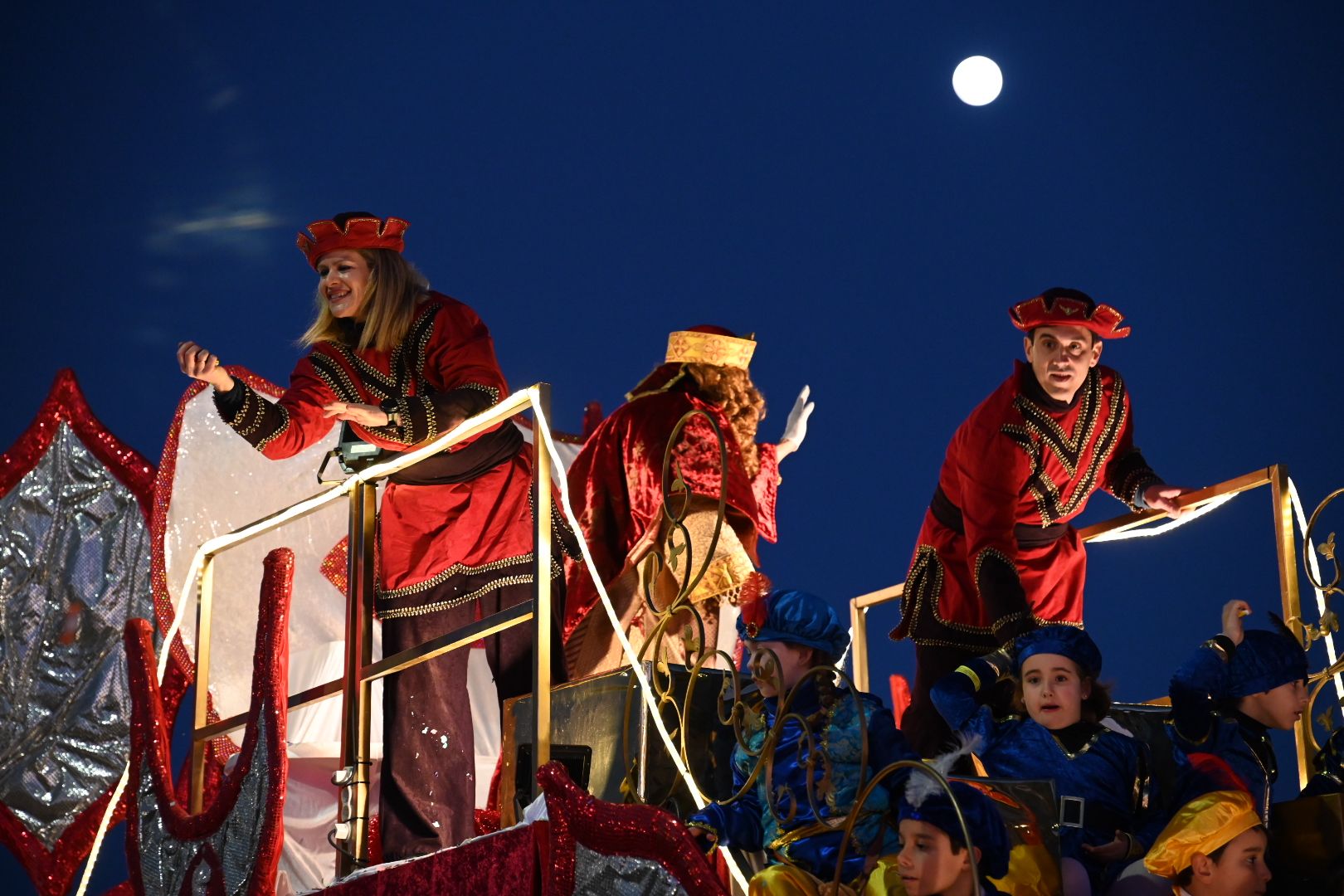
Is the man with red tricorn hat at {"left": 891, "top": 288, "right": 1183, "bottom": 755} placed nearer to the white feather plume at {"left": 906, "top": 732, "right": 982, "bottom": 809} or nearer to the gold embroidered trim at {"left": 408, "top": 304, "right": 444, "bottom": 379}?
the gold embroidered trim at {"left": 408, "top": 304, "right": 444, "bottom": 379}

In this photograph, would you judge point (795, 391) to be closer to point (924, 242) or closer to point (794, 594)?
point (924, 242)

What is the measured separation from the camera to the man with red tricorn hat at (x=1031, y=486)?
15.2ft

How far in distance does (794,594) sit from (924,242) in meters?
8.20

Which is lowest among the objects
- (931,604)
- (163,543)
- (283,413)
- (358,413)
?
(931,604)

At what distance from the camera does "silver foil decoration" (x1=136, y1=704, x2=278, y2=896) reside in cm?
429

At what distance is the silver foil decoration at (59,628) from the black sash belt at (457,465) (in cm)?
363

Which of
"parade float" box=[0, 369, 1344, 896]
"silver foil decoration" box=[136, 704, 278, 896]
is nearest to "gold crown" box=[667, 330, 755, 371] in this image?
"parade float" box=[0, 369, 1344, 896]

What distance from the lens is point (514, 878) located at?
11.5 feet

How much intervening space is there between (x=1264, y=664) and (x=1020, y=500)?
1.19 meters

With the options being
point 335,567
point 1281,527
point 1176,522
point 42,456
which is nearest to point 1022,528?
point 1176,522

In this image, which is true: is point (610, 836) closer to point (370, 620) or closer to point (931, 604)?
point (370, 620)

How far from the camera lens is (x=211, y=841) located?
449cm

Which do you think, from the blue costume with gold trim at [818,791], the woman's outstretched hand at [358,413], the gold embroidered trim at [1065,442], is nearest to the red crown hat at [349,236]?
the woman's outstretched hand at [358,413]

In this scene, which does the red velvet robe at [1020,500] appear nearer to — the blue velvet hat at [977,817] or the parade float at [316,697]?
the parade float at [316,697]
